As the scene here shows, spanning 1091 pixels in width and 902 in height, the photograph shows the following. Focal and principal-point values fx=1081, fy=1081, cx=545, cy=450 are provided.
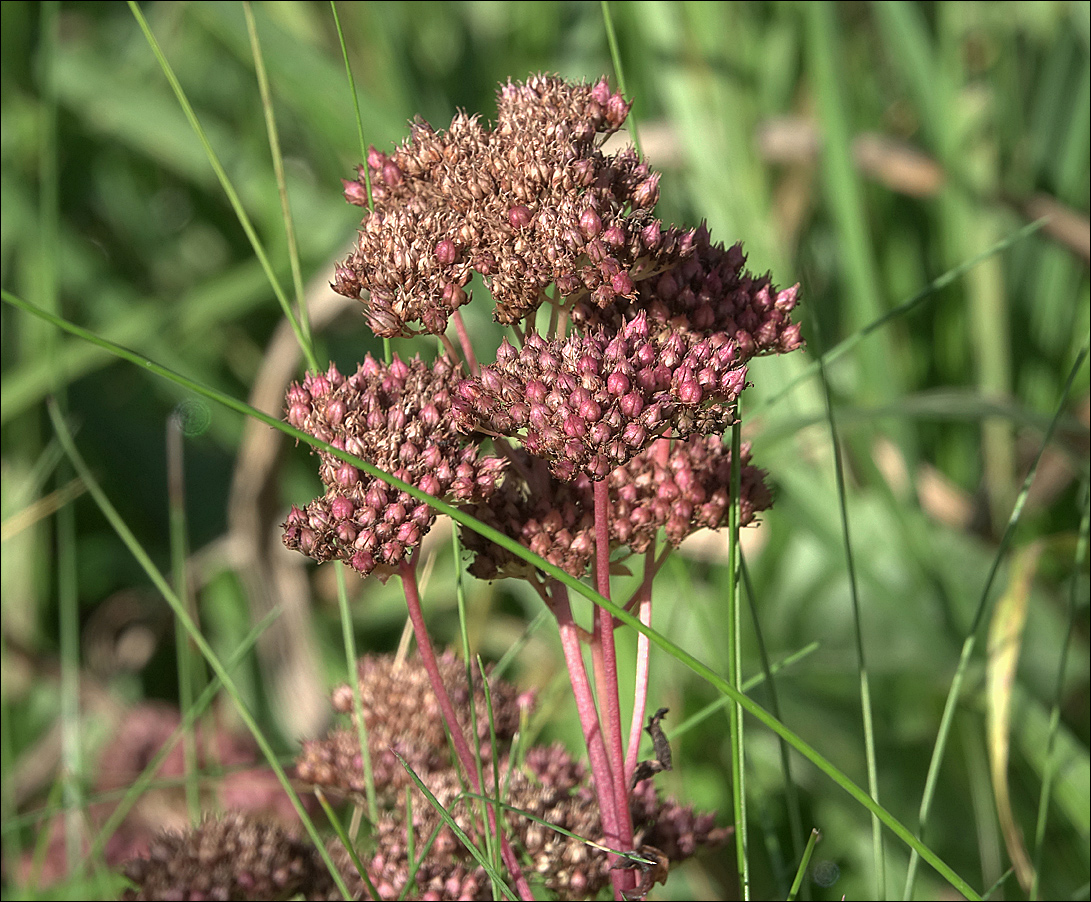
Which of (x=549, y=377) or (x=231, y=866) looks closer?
(x=549, y=377)

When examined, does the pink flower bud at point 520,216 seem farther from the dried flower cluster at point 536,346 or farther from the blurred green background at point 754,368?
the blurred green background at point 754,368

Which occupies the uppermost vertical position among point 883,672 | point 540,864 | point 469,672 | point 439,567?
point 439,567

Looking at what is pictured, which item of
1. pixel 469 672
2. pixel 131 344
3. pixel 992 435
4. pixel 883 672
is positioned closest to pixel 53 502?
pixel 131 344

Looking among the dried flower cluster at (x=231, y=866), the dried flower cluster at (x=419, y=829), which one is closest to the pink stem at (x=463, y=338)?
the dried flower cluster at (x=419, y=829)

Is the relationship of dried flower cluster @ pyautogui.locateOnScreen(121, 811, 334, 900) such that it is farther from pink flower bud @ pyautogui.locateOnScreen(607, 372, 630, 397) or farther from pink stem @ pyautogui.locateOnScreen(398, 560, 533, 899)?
pink flower bud @ pyautogui.locateOnScreen(607, 372, 630, 397)

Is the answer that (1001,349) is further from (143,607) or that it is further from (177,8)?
(177,8)

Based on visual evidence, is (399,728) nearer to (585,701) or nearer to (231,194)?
(585,701)

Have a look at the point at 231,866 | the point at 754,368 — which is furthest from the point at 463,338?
the point at 754,368
